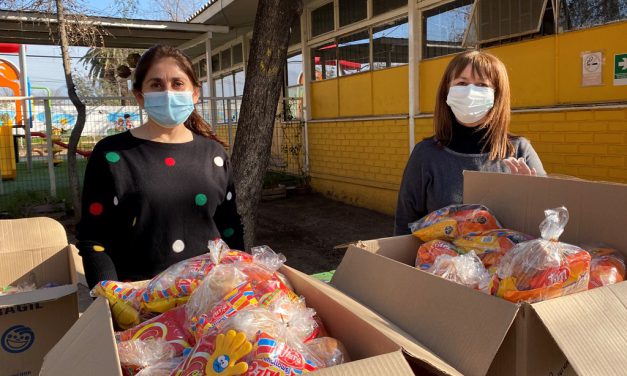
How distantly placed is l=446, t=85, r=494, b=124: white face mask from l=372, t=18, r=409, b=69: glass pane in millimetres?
5806

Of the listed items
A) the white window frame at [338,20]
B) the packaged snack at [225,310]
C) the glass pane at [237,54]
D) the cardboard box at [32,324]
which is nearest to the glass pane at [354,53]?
the white window frame at [338,20]

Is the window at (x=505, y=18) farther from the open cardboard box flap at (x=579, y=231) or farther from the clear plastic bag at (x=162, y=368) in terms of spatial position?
the clear plastic bag at (x=162, y=368)

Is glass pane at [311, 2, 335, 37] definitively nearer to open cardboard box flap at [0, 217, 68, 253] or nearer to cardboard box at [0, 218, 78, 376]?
open cardboard box flap at [0, 217, 68, 253]

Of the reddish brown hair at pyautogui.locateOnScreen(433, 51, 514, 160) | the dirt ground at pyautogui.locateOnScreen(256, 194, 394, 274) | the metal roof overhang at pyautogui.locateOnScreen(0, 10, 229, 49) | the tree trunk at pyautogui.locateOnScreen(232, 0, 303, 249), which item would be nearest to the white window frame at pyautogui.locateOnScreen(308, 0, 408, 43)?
the metal roof overhang at pyautogui.locateOnScreen(0, 10, 229, 49)

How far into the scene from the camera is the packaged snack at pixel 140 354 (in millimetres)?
1119

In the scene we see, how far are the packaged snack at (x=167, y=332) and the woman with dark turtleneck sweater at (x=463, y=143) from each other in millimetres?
1305

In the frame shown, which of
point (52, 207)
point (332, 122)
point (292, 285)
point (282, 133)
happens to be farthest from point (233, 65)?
point (292, 285)

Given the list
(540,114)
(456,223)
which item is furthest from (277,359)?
(540,114)

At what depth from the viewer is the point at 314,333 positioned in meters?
1.16

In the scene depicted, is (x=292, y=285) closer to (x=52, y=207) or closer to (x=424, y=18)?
(x=424, y=18)

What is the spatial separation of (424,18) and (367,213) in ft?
10.3

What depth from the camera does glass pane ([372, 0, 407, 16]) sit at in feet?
25.4

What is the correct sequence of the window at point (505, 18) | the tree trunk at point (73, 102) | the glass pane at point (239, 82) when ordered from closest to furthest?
the window at point (505, 18) → the tree trunk at point (73, 102) → the glass pane at point (239, 82)

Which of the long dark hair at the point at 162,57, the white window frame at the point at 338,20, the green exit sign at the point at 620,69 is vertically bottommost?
the long dark hair at the point at 162,57
